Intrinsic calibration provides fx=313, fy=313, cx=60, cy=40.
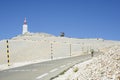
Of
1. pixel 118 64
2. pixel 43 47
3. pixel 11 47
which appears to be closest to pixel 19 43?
pixel 11 47

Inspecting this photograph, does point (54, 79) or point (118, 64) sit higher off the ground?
point (118, 64)

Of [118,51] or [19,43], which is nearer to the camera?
[118,51]

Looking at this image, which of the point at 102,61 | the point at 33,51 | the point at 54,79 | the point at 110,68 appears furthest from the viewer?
the point at 33,51

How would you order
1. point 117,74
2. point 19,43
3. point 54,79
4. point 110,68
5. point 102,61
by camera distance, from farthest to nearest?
point 19,43 → point 54,79 → point 102,61 → point 110,68 → point 117,74

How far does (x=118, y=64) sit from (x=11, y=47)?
180ft

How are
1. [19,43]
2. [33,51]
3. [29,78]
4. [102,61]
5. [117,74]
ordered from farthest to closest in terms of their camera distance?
[19,43]
[33,51]
[29,78]
[102,61]
[117,74]

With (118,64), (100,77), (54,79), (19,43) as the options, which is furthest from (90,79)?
(19,43)

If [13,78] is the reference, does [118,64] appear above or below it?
above

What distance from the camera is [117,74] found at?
7.95m

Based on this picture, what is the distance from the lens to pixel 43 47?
59312mm

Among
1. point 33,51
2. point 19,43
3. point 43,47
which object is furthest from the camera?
point 19,43

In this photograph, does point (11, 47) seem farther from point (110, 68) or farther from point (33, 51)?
point (110, 68)

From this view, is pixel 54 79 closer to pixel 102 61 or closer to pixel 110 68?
pixel 102 61

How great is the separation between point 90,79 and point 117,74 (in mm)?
783
